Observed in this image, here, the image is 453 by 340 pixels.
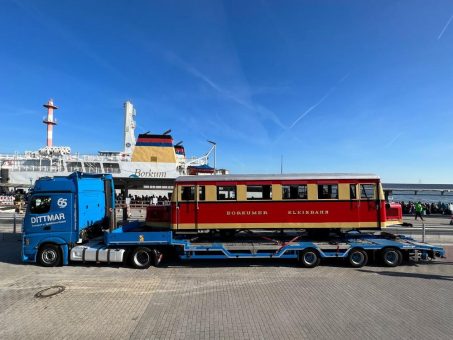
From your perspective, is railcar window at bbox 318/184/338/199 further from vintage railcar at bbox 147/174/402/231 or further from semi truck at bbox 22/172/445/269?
semi truck at bbox 22/172/445/269

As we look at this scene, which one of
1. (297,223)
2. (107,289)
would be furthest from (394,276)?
(107,289)

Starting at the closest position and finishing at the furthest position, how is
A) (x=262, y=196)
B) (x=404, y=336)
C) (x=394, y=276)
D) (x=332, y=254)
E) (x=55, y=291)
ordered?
(x=404, y=336) < (x=55, y=291) < (x=394, y=276) < (x=332, y=254) < (x=262, y=196)

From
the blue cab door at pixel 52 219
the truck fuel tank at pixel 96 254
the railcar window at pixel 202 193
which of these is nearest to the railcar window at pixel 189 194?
the railcar window at pixel 202 193

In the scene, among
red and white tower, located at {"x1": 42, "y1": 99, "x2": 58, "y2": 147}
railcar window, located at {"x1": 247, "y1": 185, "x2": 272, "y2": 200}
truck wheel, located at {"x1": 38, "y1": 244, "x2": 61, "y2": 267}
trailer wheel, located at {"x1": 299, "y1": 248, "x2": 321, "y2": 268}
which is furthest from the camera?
red and white tower, located at {"x1": 42, "y1": 99, "x2": 58, "y2": 147}

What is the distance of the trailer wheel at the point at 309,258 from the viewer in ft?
33.8

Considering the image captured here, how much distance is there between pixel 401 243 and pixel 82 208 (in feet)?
36.5

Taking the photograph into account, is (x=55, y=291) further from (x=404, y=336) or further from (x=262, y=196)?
(x=404, y=336)

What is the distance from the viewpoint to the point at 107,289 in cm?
822

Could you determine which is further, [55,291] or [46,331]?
[55,291]

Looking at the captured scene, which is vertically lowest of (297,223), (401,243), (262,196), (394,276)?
(394,276)

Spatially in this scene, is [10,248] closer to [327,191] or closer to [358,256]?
[327,191]

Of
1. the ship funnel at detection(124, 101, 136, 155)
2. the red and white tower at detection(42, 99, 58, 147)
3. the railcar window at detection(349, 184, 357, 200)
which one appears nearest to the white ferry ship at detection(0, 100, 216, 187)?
the ship funnel at detection(124, 101, 136, 155)

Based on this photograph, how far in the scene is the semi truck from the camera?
10.3 m

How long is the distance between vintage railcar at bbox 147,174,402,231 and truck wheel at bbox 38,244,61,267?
4.01 metres
